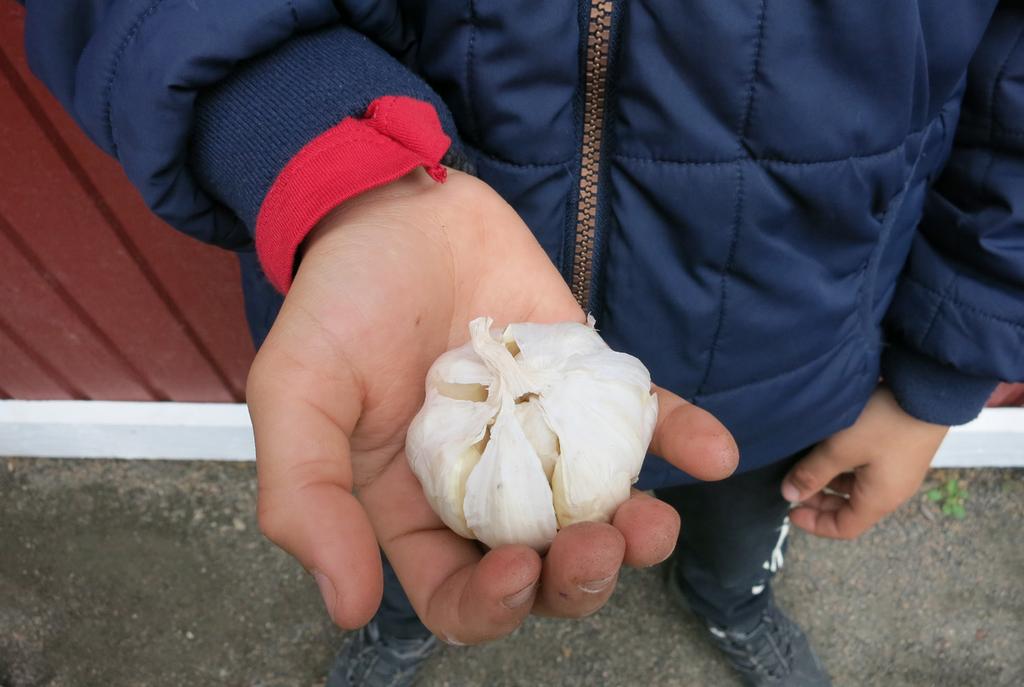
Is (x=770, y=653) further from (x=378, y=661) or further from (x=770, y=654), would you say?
(x=378, y=661)

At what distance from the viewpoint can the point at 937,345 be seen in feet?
2.93

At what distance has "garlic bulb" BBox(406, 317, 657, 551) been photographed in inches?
25.1

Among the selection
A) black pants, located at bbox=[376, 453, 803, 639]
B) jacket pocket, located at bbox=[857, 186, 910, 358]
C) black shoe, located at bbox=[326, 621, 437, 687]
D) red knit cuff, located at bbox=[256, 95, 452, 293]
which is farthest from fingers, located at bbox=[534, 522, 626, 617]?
black shoe, located at bbox=[326, 621, 437, 687]

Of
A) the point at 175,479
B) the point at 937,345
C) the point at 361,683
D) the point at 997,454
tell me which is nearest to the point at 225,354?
the point at 175,479

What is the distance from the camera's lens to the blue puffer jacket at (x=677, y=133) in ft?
2.08

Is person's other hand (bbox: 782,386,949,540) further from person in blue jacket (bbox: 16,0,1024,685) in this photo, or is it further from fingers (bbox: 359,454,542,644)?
fingers (bbox: 359,454,542,644)

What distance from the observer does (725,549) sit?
1.22 metres

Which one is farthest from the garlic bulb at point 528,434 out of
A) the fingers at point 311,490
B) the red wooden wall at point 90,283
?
the red wooden wall at point 90,283

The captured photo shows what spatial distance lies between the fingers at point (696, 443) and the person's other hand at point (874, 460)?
1.47 feet

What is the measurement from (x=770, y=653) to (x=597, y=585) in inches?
41.3

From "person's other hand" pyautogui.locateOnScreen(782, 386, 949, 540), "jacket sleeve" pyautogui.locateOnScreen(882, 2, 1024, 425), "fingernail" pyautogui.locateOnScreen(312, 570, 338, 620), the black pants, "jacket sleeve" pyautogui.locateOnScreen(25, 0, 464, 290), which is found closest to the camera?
"fingernail" pyautogui.locateOnScreen(312, 570, 338, 620)

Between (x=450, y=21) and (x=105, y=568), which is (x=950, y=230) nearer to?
(x=450, y=21)

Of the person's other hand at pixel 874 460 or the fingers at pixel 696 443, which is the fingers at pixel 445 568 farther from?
the person's other hand at pixel 874 460

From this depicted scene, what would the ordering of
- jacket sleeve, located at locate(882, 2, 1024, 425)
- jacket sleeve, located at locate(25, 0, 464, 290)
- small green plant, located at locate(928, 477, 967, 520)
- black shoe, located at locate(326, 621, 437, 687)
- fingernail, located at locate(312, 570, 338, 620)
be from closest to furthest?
fingernail, located at locate(312, 570, 338, 620), jacket sleeve, located at locate(25, 0, 464, 290), jacket sleeve, located at locate(882, 2, 1024, 425), black shoe, located at locate(326, 621, 437, 687), small green plant, located at locate(928, 477, 967, 520)
